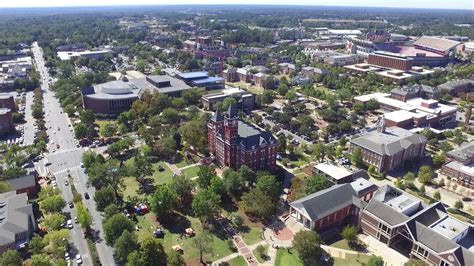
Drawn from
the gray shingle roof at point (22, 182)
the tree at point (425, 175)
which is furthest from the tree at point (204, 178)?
the tree at point (425, 175)

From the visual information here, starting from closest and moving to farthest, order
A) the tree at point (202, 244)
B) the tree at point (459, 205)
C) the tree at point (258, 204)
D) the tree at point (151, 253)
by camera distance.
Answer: the tree at point (151, 253), the tree at point (202, 244), the tree at point (258, 204), the tree at point (459, 205)

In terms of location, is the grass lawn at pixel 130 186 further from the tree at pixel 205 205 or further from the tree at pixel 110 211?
the tree at pixel 205 205

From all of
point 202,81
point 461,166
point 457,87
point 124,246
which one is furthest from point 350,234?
point 457,87

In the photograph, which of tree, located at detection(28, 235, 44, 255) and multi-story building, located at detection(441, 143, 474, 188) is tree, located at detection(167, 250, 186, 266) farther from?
multi-story building, located at detection(441, 143, 474, 188)

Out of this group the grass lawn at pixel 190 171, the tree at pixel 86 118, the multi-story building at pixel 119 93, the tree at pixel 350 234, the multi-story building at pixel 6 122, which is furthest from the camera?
the multi-story building at pixel 119 93

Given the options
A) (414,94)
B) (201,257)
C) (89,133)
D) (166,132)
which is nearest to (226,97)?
(166,132)

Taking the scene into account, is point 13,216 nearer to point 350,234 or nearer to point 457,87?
point 350,234
